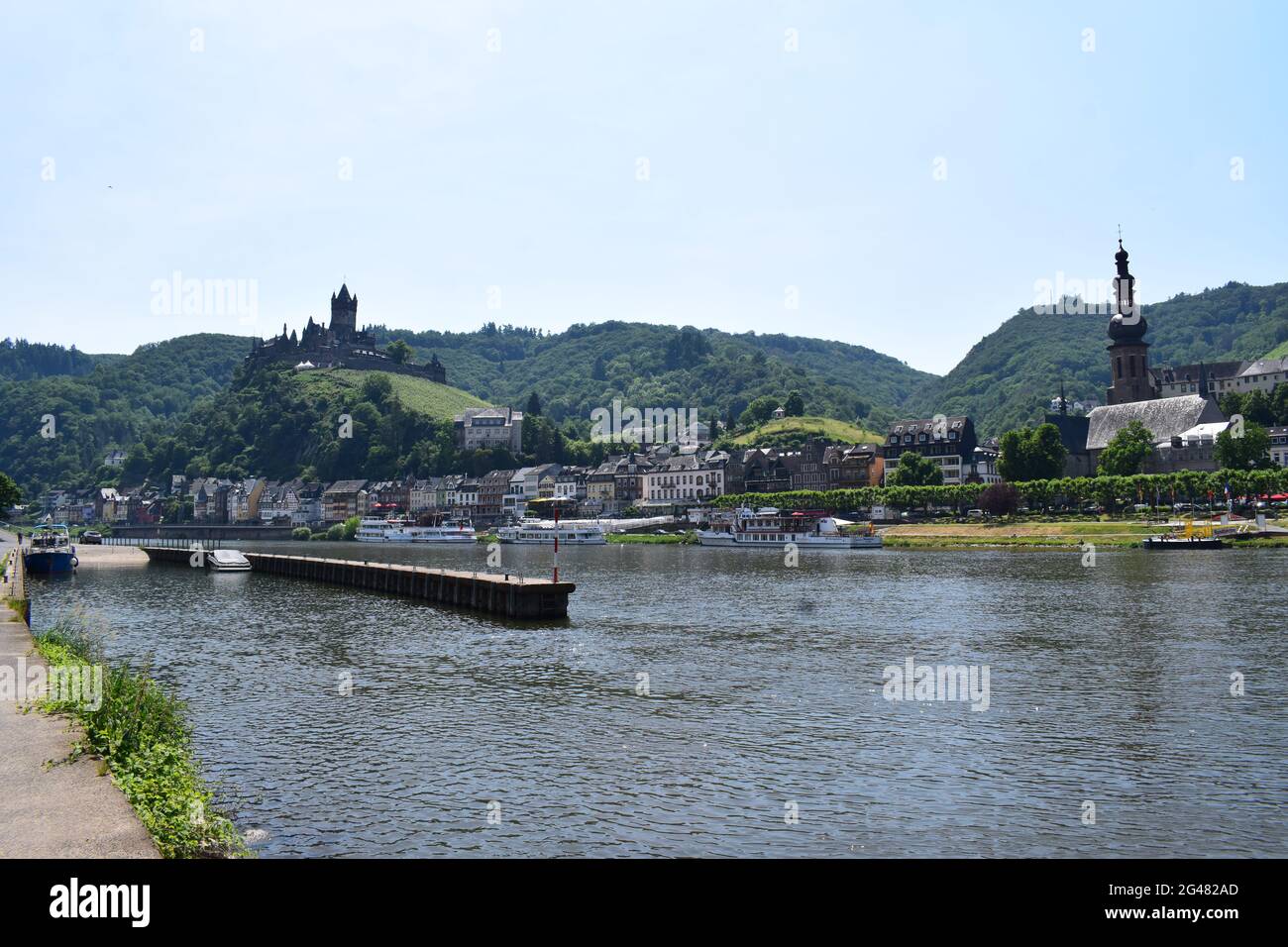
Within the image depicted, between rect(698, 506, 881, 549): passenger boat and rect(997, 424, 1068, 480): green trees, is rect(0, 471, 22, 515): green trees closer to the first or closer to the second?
rect(698, 506, 881, 549): passenger boat

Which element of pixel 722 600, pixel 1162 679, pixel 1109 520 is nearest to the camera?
pixel 1162 679

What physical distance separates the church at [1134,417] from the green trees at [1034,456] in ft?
50.4

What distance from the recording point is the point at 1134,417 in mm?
165750

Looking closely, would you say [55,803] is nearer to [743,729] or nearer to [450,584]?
[743,729]

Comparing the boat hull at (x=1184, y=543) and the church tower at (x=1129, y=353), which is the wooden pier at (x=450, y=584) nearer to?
the boat hull at (x=1184, y=543)

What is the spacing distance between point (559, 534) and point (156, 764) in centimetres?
15157

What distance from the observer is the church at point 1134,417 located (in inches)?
5974

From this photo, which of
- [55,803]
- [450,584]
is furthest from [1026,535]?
[55,803]
